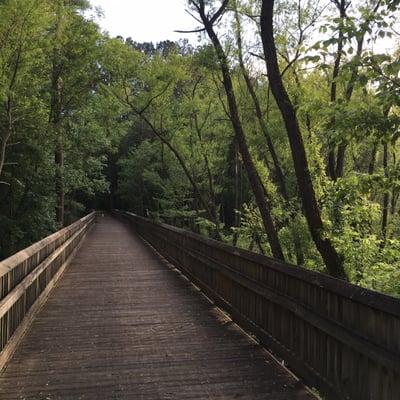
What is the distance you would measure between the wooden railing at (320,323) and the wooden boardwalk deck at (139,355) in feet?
0.86

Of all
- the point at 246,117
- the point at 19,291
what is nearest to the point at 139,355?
the point at 19,291

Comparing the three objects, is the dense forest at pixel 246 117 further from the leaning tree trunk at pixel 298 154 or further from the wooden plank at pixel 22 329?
the wooden plank at pixel 22 329

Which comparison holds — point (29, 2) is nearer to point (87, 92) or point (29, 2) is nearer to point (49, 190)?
point (87, 92)

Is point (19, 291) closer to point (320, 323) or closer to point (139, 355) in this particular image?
point (139, 355)

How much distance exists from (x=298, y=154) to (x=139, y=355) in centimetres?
295

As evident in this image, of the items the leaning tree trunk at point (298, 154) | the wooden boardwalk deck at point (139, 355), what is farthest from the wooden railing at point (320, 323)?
the leaning tree trunk at point (298, 154)

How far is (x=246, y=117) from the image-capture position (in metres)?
21.2

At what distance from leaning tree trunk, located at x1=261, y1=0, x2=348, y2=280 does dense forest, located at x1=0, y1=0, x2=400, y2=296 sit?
2 cm

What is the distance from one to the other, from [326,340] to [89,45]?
630 inches

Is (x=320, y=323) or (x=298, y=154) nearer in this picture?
(x=320, y=323)

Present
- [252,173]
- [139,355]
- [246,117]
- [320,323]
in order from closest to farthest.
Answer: [320,323]
[139,355]
[252,173]
[246,117]

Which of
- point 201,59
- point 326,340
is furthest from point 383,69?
point 201,59

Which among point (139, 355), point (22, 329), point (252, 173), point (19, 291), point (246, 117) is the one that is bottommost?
point (139, 355)

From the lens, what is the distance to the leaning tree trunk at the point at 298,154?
19.6 feet
